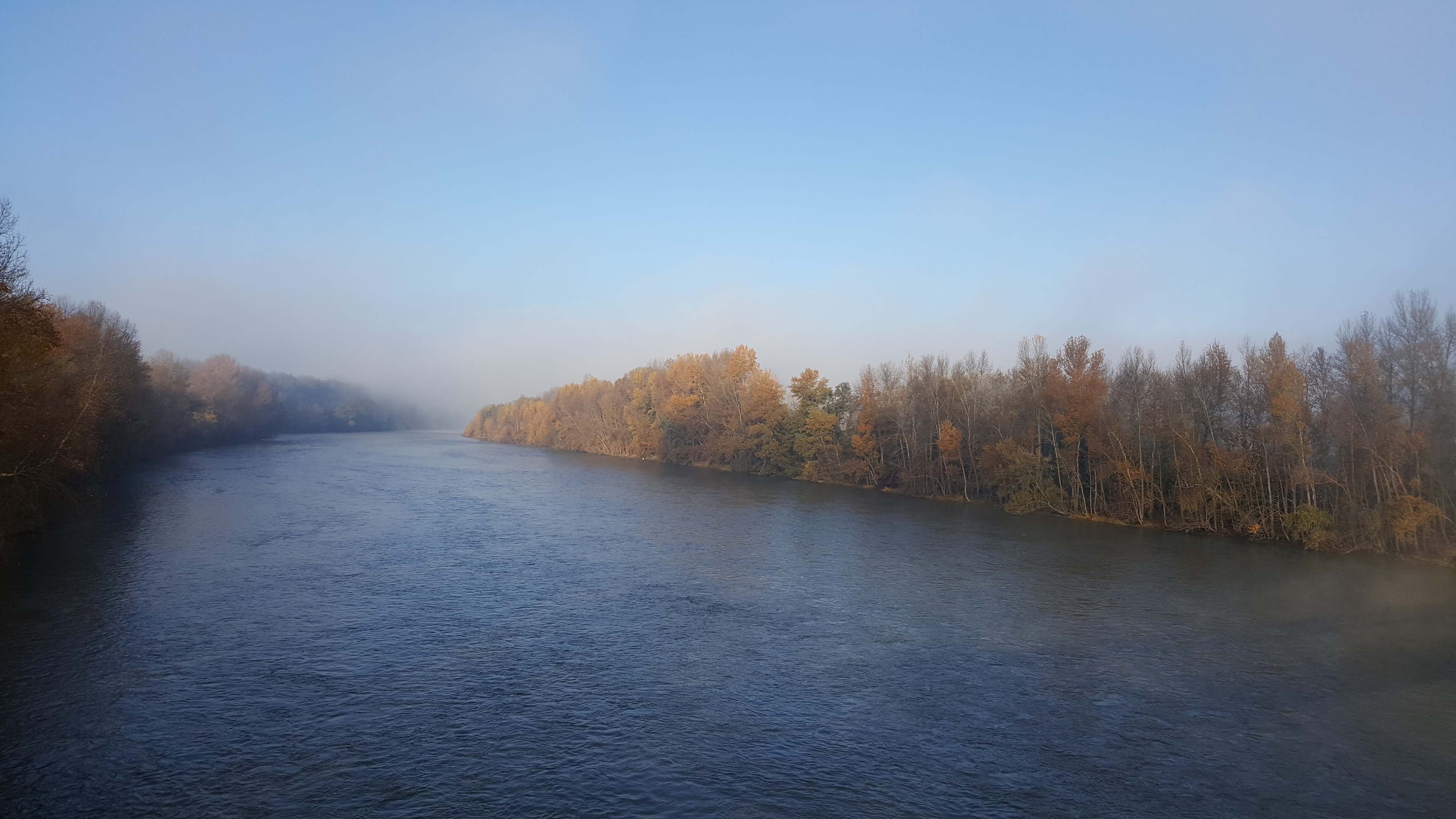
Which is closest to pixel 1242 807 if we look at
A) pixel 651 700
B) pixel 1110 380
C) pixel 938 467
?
pixel 651 700

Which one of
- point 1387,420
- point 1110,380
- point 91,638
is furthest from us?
point 1110,380

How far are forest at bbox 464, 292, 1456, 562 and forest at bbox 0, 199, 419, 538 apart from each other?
50.6 meters

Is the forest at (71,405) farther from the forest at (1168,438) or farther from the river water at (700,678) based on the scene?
the forest at (1168,438)

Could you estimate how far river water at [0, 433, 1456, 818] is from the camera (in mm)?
11789

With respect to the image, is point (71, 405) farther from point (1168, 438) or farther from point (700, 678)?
point (1168, 438)

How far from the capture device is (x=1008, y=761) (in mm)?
13047

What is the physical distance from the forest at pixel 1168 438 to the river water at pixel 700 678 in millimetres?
4893

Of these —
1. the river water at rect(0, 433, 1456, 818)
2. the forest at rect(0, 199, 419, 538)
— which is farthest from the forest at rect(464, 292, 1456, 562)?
the forest at rect(0, 199, 419, 538)

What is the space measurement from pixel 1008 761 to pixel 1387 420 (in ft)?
112

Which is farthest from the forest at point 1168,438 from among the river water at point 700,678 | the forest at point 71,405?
the forest at point 71,405

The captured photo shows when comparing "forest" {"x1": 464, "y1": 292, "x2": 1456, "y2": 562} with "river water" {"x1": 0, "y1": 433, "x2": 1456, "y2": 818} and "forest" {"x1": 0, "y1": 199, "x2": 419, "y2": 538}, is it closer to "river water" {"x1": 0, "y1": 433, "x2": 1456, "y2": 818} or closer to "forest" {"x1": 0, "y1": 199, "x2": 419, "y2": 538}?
"river water" {"x1": 0, "y1": 433, "x2": 1456, "y2": 818}

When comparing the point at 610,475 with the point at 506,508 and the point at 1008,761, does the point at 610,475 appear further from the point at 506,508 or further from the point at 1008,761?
the point at 1008,761

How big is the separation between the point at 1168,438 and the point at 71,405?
5671cm

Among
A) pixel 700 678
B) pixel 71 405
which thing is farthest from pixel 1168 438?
pixel 71 405
